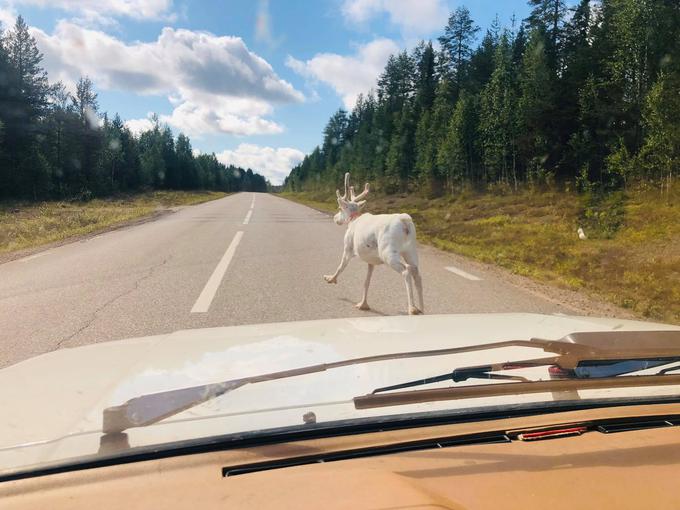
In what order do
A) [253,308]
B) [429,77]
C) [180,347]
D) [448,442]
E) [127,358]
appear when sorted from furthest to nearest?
[429,77] < [253,308] < [180,347] < [127,358] < [448,442]

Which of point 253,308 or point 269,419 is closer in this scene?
point 269,419

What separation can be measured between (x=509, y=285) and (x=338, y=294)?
3114mm

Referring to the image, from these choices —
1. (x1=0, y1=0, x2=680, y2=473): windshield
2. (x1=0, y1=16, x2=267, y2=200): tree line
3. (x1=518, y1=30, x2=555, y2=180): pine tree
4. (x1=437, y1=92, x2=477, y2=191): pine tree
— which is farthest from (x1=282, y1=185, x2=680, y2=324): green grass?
(x1=0, y1=16, x2=267, y2=200): tree line

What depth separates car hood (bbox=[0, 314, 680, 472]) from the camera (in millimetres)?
1710

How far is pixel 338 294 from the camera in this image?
7883 millimetres

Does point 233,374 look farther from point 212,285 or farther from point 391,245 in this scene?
point 212,285

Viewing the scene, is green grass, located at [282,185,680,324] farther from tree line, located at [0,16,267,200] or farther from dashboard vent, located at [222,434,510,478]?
tree line, located at [0,16,267,200]

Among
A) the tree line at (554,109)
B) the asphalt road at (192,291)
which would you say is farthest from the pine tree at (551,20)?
the asphalt road at (192,291)

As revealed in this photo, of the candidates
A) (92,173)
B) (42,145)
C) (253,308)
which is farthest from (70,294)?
(92,173)

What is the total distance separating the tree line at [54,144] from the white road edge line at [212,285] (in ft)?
132

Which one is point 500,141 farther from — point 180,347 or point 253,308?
point 180,347

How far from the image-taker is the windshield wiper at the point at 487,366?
170 cm

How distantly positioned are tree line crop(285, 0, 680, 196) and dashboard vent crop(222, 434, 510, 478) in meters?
24.7

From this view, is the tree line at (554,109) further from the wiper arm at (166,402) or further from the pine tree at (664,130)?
the wiper arm at (166,402)
